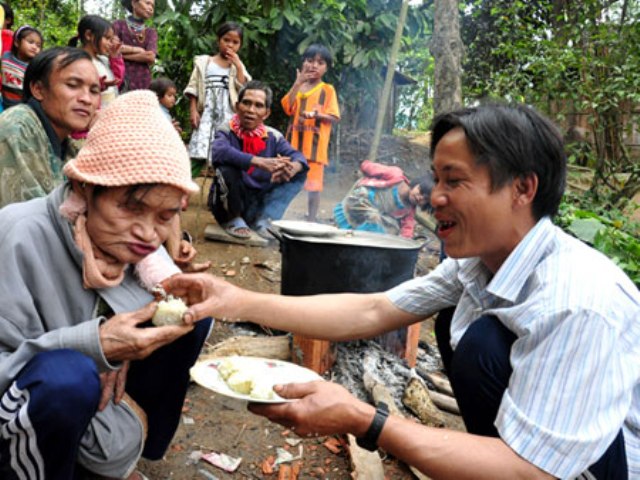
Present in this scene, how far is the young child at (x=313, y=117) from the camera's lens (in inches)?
262

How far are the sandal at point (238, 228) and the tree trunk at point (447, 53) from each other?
2.89 metres

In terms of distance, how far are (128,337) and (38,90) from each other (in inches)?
81.7

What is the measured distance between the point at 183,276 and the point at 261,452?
3.56ft

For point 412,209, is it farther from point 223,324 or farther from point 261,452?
point 261,452

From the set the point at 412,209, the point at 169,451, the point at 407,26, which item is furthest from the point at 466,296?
the point at 407,26

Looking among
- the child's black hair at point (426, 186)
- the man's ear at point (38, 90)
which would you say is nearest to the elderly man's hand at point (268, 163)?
the child's black hair at point (426, 186)

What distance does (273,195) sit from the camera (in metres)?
5.98

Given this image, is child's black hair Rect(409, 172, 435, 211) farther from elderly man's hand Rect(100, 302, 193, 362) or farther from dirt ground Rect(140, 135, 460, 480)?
elderly man's hand Rect(100, 302, 193, 362)

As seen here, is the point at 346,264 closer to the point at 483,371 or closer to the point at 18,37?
the point at 483,371

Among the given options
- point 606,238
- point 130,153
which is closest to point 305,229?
point 130,153

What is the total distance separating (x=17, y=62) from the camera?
18.4 ft

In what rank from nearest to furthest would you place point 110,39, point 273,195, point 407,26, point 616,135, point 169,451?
point 169,451 < point 110,39 < point 273,195 < point 616,135 < point 407,26

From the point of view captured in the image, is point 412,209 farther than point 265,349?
Yes

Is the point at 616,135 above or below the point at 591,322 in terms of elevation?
above
